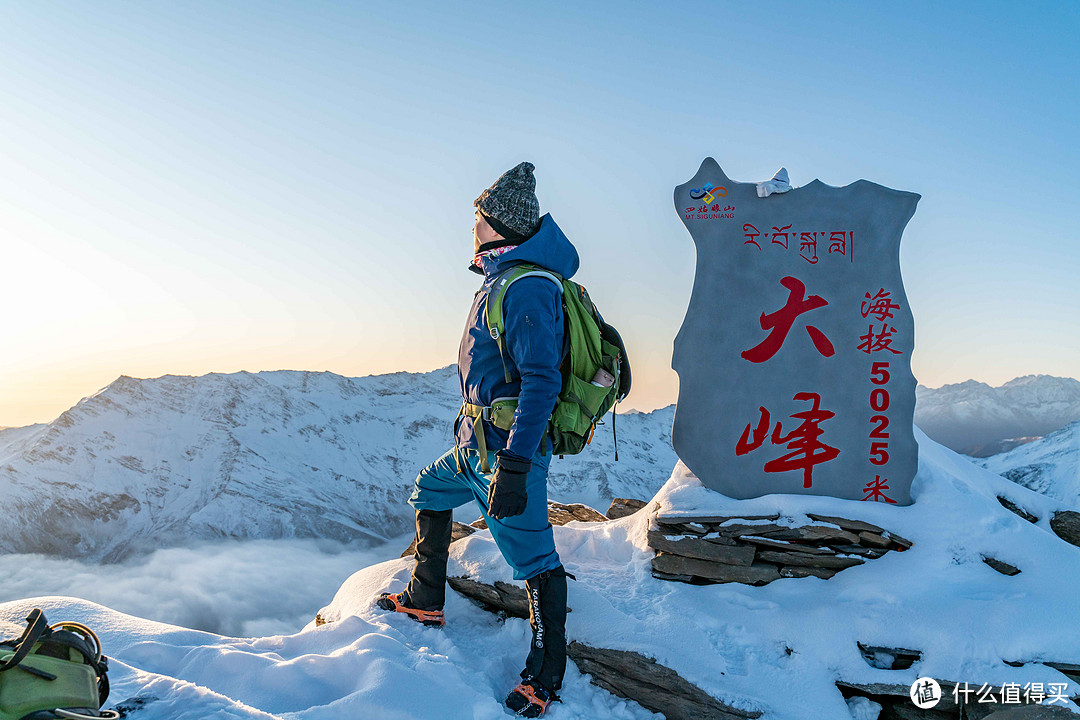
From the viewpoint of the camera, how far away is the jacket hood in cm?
361

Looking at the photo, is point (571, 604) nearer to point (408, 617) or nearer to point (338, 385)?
point (408, 617)

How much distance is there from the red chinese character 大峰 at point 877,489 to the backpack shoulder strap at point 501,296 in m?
3.71

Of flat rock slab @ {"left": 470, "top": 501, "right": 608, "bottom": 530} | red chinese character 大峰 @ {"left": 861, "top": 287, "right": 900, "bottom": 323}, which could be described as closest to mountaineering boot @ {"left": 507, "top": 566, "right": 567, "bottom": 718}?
flat rock slab @ {"left": 470, "top": 501, "right": 608, "bottom": 530}

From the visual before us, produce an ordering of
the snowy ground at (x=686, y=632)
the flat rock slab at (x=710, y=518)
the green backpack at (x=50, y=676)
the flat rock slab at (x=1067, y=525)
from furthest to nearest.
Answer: the flat rock slab at (x=1067, y=525) < the flat rock slab at (x=710, y=518) < the snowy ground at (x=686, y=632) < the green backpack at (x=50, y=676)

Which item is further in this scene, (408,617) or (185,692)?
(408,617)

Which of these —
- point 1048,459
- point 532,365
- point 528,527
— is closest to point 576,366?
point 532,365

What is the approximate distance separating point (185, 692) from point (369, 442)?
14087cm

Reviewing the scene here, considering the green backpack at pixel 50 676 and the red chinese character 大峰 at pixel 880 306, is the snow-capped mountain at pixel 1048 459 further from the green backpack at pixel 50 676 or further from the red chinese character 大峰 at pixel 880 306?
the green backpack at pixel 50 676

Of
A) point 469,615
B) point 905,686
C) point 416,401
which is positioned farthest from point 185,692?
point 416,401

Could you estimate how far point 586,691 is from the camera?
148 inches

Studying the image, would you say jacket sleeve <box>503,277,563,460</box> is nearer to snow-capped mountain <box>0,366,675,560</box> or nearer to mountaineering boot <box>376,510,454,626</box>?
mountaineering boot <box>376,510,454,626</box>

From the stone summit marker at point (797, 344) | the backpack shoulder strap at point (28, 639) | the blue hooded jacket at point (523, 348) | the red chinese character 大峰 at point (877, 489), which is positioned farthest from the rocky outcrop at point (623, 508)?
the backpack shoulder strap at point (28, 639)

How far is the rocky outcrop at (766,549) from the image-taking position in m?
4.81

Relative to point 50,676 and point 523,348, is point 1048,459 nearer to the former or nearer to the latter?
point 523,348
